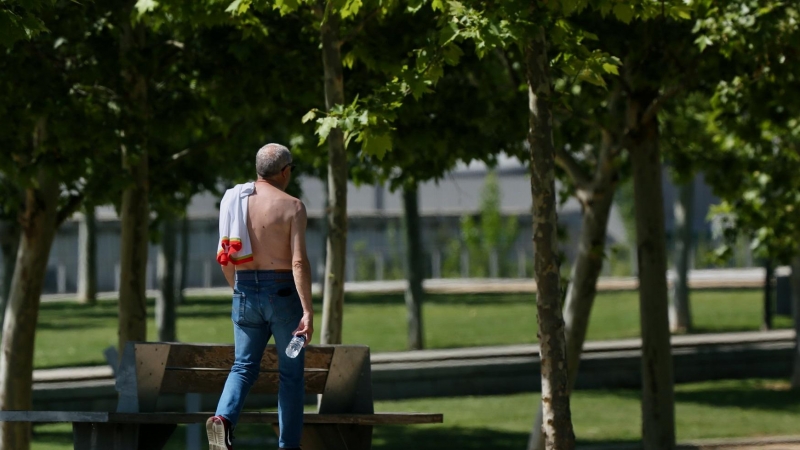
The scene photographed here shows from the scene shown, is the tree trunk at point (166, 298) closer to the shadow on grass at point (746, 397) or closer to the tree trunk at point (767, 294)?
the shadow on grass at point (746, 397)

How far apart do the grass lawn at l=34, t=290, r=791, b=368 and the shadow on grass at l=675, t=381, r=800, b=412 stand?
5.15m

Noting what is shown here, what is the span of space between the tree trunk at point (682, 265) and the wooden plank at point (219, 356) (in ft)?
66.0

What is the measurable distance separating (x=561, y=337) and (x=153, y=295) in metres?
35.9

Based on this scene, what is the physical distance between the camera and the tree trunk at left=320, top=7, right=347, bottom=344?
10062mm

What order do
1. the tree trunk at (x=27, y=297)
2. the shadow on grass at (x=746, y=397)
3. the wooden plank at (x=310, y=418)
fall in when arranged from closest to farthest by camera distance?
1. the wooden plank at (x=310, y=418)
2. the tree trunk at (x=27, y=297)
3. the shadow on grass at (x=746, y=397)

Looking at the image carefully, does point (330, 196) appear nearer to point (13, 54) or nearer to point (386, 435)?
point (13, 54)

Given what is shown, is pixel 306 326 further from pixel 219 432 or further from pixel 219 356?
pixel 219 356

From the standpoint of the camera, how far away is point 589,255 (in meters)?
12.7

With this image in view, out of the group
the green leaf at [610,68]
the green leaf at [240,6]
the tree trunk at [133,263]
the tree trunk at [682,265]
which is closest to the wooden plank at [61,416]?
the green leaf at [240,6]

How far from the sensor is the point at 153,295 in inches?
1677

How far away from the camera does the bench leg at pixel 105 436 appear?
301 inches

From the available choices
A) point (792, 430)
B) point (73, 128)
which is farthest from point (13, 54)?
point (792, 430)

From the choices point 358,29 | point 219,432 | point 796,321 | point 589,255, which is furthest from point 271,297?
point 796,321

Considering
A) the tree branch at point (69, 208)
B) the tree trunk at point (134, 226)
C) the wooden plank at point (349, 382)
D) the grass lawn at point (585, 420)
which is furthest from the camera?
the grass lawn at point (585, 420)
